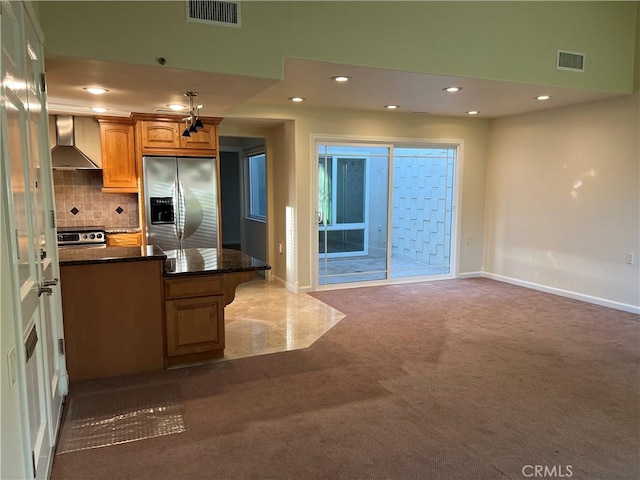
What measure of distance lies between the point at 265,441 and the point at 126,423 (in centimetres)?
88

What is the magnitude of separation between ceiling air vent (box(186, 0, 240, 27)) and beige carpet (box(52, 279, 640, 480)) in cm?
259

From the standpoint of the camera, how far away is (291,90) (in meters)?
4.70

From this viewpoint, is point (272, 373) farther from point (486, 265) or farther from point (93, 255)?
point (486, 265)

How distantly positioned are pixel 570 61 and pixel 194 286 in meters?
4.22

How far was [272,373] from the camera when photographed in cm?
344

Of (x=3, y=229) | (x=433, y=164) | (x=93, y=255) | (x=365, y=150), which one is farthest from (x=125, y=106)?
(x=433, y=164)

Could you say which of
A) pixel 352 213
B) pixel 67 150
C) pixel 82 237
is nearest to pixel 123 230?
pixel 82 237

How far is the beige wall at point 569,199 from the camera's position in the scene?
5.12 meters

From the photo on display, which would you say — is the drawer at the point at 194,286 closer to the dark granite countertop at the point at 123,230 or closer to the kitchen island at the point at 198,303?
the kitchen island at the point at 198,303

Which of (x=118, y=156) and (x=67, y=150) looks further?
(x=118, y=156)

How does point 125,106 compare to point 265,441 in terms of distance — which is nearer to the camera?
point 265,441

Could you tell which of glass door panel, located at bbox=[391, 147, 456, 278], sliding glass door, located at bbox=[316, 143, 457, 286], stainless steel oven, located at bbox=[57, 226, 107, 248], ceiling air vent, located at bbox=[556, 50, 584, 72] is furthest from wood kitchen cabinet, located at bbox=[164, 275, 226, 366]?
ceiling air vent, located at bbox=[556, 50, 584, 72]

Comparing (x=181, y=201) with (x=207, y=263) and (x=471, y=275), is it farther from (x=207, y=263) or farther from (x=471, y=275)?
(x=471, y=275)

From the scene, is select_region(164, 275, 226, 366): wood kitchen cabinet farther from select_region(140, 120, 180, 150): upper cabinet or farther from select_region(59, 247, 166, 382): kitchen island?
select_region(140, 120, 180, 150): upper cabinet
